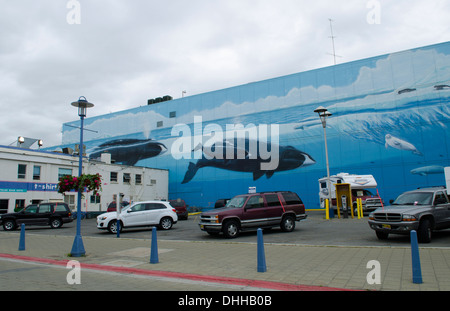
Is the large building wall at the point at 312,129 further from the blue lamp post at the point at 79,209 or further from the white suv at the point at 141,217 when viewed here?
the blue lamp post at the point at 79,209

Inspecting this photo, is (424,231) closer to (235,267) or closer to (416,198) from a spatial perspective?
(416,198)

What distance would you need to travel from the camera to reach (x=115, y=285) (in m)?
7.07

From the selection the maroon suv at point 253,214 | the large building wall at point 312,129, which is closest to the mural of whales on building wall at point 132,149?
the large building wall at point 312,129

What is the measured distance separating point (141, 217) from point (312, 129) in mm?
26534

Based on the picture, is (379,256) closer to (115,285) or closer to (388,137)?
(115,285)

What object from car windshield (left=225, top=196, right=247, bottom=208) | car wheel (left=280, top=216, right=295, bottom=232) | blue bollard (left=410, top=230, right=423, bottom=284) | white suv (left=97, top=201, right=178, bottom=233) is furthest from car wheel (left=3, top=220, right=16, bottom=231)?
blue bollard (left=410, top=230, right=423, bottom=284)

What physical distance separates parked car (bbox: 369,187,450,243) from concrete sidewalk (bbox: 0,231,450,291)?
116cm

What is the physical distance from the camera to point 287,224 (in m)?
16.1

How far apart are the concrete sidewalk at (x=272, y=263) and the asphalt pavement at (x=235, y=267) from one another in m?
0.02

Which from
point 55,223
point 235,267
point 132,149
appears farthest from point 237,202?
point 132,149

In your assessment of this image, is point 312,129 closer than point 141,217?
No
